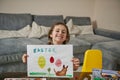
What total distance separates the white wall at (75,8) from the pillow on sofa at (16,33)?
21.9 inches

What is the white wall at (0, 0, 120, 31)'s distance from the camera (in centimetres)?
363

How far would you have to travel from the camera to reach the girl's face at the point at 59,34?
5.51 feet

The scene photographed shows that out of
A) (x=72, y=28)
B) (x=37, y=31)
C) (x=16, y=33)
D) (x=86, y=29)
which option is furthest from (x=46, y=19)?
(x=86, y=29)

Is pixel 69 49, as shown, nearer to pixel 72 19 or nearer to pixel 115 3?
pixel 72 19

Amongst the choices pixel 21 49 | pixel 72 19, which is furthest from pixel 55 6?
pixel 21 49

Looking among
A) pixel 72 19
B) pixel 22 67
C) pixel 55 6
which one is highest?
pixel 55 6

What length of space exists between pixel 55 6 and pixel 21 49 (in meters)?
1.54

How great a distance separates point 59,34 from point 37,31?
165 cm

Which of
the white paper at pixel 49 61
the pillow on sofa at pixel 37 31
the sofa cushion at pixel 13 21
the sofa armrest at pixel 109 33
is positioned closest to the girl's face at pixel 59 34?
the white paper at pixel 49 61

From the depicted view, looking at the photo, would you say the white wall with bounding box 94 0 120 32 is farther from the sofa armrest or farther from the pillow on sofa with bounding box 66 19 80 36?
the pillow on sofa with bounding box 66 19 80 36

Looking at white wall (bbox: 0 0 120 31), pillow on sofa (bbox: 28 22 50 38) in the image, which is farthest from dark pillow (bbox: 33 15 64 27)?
white wall (bbox: 0 0 120 31)

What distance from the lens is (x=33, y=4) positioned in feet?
12.2

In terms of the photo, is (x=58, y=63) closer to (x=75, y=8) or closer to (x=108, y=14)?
(x=75, y=8)

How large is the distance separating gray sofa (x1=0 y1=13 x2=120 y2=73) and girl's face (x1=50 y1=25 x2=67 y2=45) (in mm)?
1079
